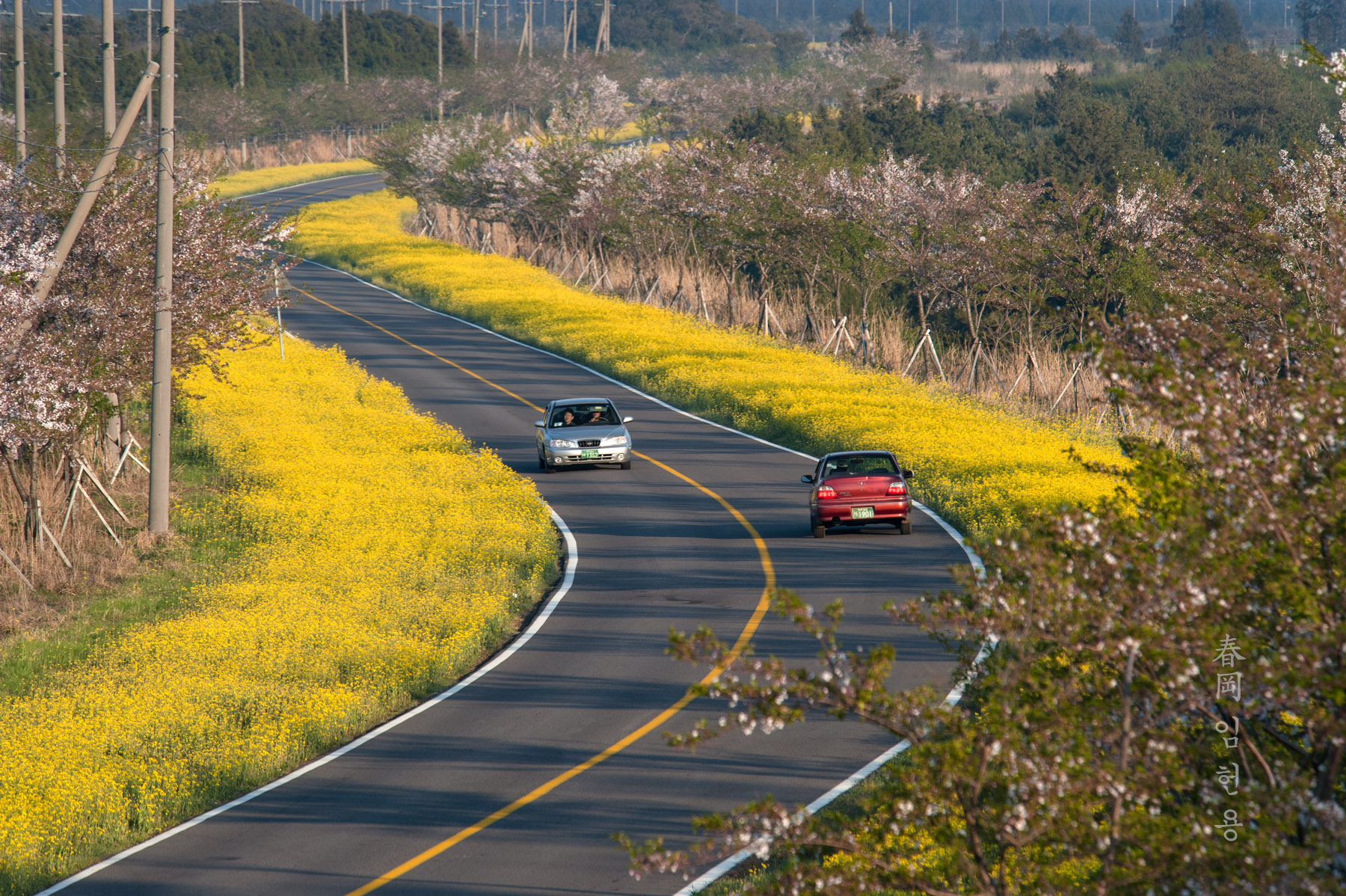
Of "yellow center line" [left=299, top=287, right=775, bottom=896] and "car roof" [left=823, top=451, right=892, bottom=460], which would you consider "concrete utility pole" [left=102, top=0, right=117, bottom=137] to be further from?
"yellow center line" [left=299, top=287, right=775, bottom=896]

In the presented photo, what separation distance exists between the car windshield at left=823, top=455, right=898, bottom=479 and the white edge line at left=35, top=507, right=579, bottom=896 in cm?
466

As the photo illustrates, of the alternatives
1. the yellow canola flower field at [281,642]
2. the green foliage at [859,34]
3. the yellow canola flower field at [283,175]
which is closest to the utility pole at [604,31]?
the green foliage at [859,34]

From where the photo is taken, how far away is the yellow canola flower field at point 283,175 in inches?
3917

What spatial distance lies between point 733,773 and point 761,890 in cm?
768

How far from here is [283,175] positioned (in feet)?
359

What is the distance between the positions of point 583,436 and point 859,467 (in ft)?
28.4

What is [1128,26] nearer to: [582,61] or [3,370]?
[582,61]

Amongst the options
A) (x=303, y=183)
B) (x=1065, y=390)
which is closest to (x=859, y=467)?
(x=1065, y=390)

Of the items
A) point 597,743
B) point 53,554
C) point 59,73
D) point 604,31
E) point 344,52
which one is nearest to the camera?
point 597,743

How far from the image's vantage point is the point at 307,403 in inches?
1451

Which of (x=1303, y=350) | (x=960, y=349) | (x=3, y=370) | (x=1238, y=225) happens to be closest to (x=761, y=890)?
(x=1303, y=350)

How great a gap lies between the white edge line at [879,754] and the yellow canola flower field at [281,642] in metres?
2.02

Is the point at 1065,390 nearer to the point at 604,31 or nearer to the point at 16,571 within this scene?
the point at 16,571

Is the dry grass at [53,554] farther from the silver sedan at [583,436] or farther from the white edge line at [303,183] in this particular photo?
the white edge line at [303,183]
